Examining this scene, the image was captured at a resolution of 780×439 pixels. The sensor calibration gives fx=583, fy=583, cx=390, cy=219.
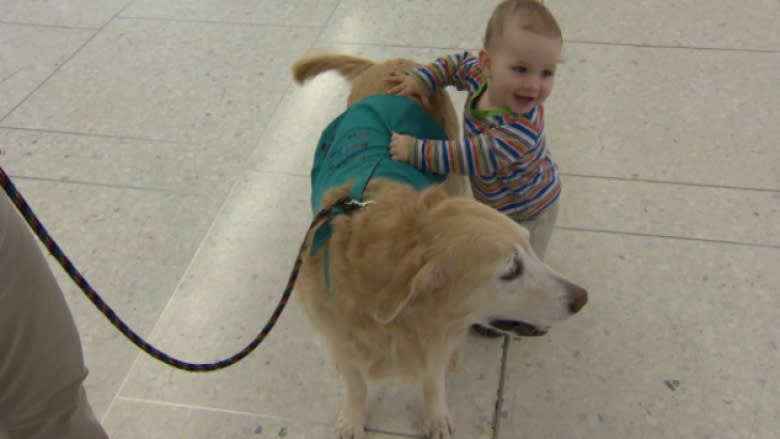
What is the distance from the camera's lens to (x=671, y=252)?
5.87 ft

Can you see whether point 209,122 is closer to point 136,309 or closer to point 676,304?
point 136,309

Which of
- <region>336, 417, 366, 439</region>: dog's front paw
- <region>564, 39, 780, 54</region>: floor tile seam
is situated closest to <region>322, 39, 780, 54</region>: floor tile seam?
<region>564, 39, 780, 54</region>: floor tile seam

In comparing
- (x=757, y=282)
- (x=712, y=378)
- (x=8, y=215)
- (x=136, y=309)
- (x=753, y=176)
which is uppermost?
(x=8, y=215)

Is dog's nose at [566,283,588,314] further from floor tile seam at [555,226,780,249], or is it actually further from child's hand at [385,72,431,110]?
floor tile seam at [555,226,780,249]

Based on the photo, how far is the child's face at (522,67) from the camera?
51.7 inches

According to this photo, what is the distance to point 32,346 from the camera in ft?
3.04

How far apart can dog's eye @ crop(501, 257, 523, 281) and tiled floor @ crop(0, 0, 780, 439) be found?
55cm

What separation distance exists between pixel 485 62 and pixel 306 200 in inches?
33.0

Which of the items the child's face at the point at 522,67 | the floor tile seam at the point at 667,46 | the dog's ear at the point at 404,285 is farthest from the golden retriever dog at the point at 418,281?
the floor tile seam at the point at 667,46

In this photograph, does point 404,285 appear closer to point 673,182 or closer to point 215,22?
point 673,182

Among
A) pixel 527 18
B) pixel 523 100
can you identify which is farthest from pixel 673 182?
pixel 527 18

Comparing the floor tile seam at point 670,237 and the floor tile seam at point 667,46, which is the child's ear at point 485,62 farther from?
the floor tile seam at point 667,46

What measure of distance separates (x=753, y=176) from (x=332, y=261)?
1626 mm

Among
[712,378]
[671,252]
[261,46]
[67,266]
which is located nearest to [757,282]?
[671,252]
